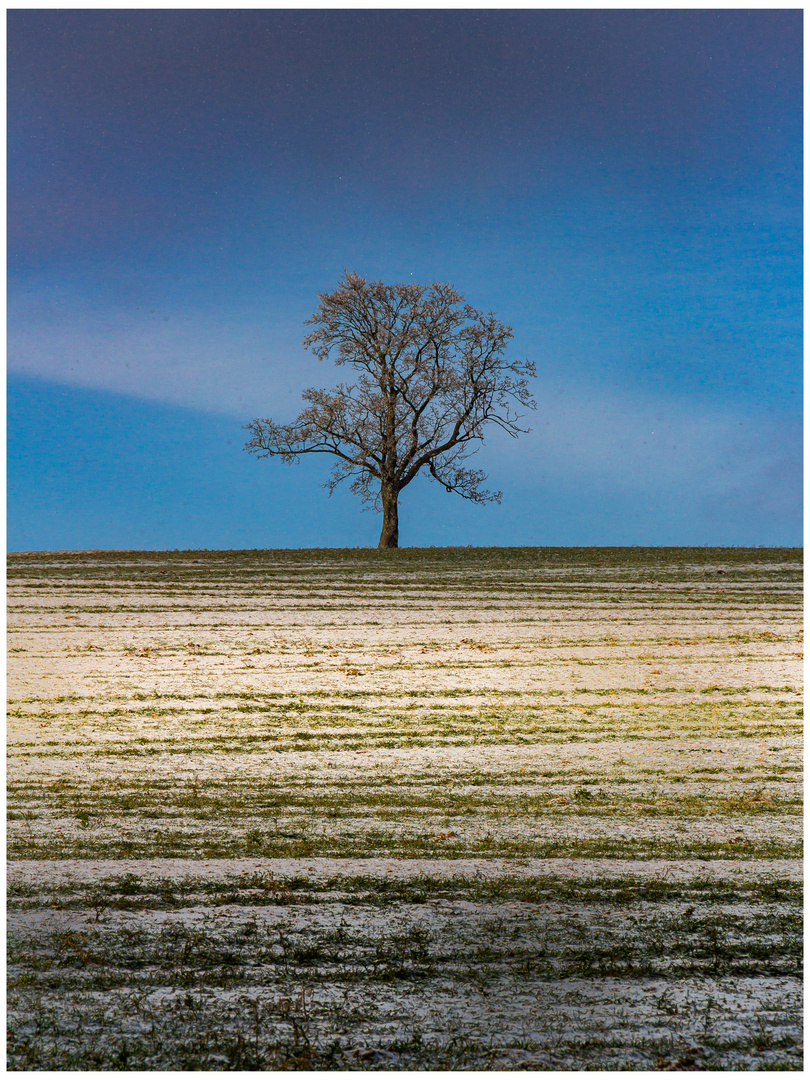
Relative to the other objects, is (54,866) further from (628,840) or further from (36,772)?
(628,840)

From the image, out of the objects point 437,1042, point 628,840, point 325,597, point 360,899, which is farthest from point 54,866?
point 325,597

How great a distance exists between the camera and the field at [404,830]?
4.16 m

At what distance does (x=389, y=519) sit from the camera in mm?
28344

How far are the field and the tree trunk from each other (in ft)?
35.6

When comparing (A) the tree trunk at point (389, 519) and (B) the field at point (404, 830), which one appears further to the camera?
(A) the tree trunk at point (389, 519)

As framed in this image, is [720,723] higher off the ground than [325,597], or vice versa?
[325,597]

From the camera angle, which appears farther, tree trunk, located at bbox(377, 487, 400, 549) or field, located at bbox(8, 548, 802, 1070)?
tree trunk, located at bbox(377, 487, 400, 549)

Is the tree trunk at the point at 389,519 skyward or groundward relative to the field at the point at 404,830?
skyward

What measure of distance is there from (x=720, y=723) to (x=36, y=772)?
781 centimetres

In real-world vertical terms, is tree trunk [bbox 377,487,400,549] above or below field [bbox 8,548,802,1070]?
above

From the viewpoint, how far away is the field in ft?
13.6

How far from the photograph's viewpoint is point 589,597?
17500 millimetres

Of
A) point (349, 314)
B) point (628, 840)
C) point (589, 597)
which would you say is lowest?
point (628, 840)

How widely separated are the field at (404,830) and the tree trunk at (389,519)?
1084 cm
